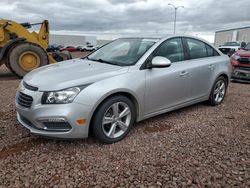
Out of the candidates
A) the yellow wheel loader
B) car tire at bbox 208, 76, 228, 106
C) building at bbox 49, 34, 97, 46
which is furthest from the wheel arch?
building at bbox 49, 34, 97, 46

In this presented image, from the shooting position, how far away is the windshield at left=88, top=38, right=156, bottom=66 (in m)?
3.57

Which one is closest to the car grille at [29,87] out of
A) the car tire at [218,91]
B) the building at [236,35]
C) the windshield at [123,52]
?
the windshield at [123,52]

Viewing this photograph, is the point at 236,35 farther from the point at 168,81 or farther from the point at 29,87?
the point at 29,87

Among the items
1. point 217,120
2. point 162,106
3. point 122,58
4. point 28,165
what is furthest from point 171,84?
point 28,165

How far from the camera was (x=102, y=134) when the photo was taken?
3061 millimetres

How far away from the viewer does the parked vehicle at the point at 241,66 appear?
7398 mm

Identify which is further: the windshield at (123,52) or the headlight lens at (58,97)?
the windshield at (123,52)

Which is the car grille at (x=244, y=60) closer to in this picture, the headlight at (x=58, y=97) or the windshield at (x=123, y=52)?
the windshield at (x=123, y=52)

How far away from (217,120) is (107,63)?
224cm

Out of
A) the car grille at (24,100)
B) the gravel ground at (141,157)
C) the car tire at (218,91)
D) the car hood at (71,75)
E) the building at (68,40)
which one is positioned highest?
the car hood at (71,75)

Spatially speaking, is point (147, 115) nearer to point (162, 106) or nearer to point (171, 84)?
point (162, 106)

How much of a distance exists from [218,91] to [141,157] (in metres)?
2.91

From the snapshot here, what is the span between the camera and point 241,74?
Result: 754 centimetres

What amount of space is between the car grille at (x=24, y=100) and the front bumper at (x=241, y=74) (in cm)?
686
